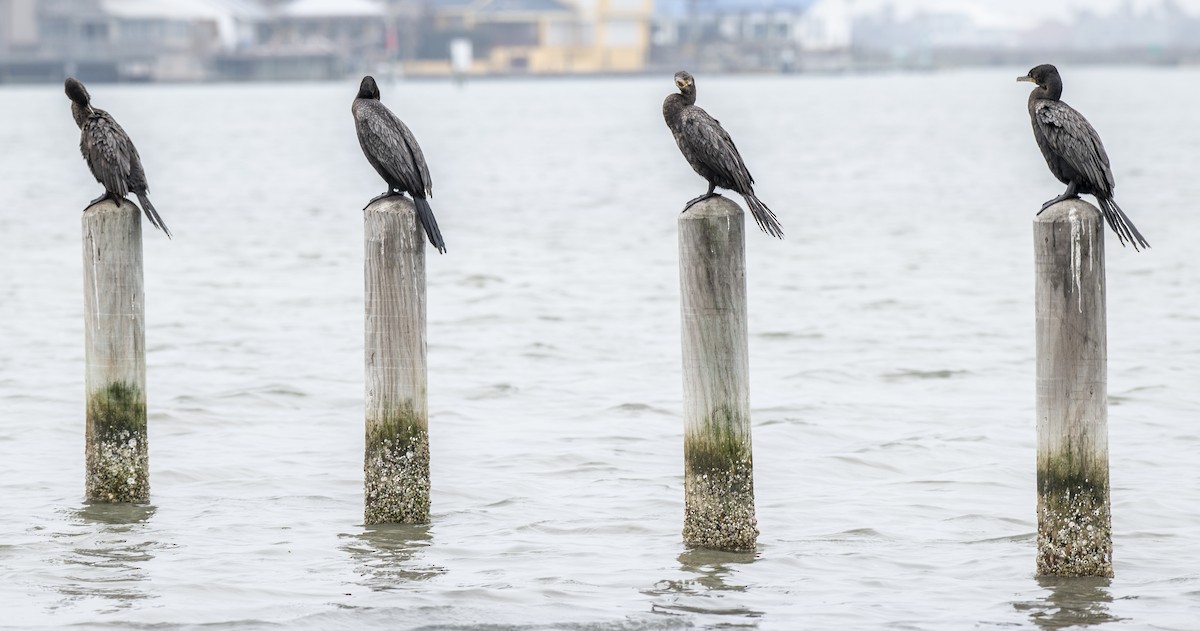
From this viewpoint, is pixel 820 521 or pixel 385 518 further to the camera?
pixel 820 521

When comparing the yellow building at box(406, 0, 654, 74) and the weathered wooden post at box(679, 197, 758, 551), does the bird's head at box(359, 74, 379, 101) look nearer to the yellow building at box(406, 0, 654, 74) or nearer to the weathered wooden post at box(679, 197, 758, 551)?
the weathered wooden post at box(679, 197, 758, 551)

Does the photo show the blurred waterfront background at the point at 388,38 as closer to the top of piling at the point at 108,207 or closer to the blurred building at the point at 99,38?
the blurred building at the point at 99,38

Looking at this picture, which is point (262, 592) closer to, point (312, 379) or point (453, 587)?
point (453, 587)

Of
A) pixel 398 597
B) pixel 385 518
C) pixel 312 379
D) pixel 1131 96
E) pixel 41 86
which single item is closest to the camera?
pixel 398 597

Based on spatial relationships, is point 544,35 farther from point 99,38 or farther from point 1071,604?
point 1071,604

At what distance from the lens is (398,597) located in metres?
6.95

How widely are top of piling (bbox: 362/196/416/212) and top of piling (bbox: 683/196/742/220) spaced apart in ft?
4.02

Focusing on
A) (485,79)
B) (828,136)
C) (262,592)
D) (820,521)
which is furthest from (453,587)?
(485,79)

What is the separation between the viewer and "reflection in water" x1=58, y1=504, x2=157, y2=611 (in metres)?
6.98

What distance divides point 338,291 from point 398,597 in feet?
38.1

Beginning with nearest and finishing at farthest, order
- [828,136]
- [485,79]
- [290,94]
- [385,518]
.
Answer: [385,518]
[828,136]
[290,94]
[485,79]

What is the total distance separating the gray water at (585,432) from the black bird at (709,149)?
153cm

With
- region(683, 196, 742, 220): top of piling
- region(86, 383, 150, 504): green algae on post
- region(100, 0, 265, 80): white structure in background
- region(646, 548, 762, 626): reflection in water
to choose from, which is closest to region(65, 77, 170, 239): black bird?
region(86, 383, 150, 504): green algae on post

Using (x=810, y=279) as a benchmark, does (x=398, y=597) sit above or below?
below
